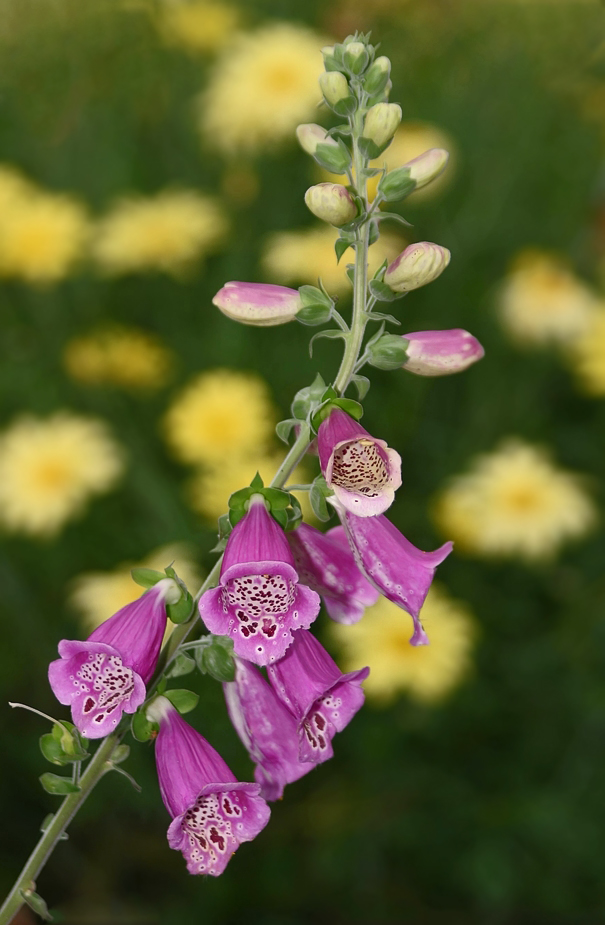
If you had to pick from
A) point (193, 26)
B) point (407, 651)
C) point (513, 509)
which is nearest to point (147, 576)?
point (407, 651)

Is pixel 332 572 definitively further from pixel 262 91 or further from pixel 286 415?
pixel 262 91

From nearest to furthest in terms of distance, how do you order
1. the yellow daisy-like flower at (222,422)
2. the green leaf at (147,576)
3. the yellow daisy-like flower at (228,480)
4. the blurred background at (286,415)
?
the green leaf at (147,576), the yellow daisy-like flower at (228,480), the blurred background at (286,415), the yellow daisy-like flower at (222,422)

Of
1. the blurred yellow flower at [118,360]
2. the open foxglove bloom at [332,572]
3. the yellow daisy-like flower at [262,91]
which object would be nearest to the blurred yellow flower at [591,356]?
the yellow daisy-like flower at [262,91]

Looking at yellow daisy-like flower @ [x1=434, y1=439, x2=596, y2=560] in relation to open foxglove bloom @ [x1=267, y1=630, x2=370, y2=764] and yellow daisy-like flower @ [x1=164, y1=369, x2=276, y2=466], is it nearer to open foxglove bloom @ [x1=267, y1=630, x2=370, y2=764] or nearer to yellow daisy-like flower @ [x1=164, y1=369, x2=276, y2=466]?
yellow daisy-like flower @ [x1=164, y1=369, x2=276, y2=466]

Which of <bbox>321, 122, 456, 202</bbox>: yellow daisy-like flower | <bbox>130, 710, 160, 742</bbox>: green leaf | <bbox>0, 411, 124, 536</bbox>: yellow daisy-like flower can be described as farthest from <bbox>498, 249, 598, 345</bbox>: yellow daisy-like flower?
<bbox>130, 710, 160, 742</bbox>: green leaf

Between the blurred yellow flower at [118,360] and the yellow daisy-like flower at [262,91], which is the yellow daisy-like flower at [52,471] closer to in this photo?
the blurred yellow flower at [118,360]

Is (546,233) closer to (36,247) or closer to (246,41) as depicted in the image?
(246,41)
